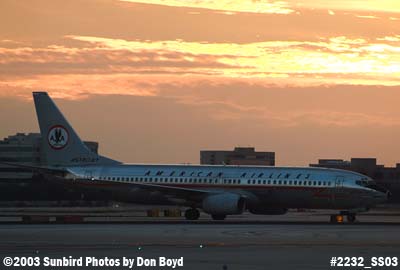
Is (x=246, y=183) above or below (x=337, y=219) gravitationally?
above

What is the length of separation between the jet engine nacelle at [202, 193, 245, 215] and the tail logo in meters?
15.6

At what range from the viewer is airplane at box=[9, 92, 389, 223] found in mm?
79562

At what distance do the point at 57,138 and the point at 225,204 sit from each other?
18.2 m

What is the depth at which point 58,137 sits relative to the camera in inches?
3570

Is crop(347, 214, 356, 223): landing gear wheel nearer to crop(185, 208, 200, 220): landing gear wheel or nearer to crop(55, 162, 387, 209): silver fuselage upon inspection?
crop(55, 162, 387, 209): silver fuselage

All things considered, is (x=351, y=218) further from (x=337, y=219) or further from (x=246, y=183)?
(x=246, y=183)
